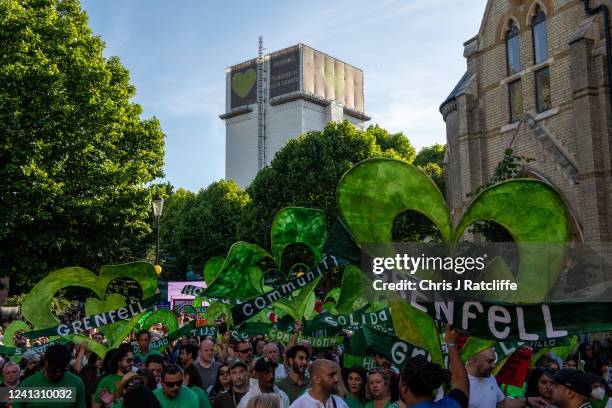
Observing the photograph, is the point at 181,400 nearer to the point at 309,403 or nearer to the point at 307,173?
the point at 309,403

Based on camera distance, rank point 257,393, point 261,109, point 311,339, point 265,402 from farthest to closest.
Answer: point 261,109, point 311,339, point 257,393, point 265,402

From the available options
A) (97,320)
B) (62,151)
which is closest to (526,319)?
(97,320)

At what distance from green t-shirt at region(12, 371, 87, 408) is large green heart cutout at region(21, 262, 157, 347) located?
12.6 ft

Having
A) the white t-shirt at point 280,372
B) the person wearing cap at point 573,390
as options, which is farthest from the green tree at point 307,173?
the person wearing cap at point 573,390

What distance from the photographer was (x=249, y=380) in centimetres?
709

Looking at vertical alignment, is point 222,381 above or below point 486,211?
below

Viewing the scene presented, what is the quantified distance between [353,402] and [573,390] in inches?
101

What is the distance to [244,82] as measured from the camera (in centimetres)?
8794

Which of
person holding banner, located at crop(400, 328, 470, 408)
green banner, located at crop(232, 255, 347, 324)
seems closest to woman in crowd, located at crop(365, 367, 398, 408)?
person holding banner, located at crop(400, 328, 470, 408)

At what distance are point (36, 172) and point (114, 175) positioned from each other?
282 centimetres

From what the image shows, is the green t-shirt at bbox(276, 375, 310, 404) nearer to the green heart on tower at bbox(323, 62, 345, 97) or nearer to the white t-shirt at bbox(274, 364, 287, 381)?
the white t-shirt at bbox(274, 364, 287, 381)

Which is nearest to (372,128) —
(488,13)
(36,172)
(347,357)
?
(488,13)

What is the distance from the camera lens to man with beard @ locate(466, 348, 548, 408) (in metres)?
5.82

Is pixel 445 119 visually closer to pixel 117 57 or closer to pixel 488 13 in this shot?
pixel 488 13
